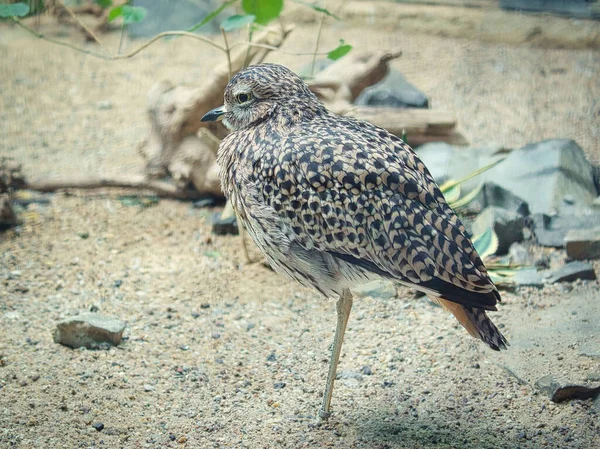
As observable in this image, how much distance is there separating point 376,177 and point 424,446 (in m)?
1.24

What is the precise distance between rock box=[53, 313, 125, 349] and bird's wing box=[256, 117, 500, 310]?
134 cm

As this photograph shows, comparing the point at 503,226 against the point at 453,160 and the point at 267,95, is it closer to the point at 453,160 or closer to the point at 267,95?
the point at 453,160

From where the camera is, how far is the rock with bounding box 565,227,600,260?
479cm

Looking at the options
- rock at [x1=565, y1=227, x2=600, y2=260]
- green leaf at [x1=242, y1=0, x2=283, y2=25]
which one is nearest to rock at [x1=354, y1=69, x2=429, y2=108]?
green leaf at [x1=242, y1=0, x2=283, y2=25]

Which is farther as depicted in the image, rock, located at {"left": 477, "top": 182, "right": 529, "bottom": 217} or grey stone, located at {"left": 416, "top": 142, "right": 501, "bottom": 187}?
grey stone, located at {"left": 416, "top": 142, "right": 501, "bottom": 187}

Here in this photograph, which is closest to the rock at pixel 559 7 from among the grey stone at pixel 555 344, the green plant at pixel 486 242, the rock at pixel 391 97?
the rock at pixel 391 97

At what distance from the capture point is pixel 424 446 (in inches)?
131

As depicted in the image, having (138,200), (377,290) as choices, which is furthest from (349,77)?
(377,290)

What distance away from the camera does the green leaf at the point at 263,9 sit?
14.8ft

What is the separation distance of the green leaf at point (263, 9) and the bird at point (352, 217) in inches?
48.0

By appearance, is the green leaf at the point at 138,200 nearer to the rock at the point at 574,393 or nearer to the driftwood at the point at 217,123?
the driftwood at the point at 217,123

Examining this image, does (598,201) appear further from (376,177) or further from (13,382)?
(13,382)

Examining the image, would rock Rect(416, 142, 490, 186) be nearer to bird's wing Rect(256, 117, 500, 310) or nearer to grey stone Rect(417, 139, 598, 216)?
grey stone Rect(417, 139, 598, 216)

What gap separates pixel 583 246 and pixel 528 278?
490mm
